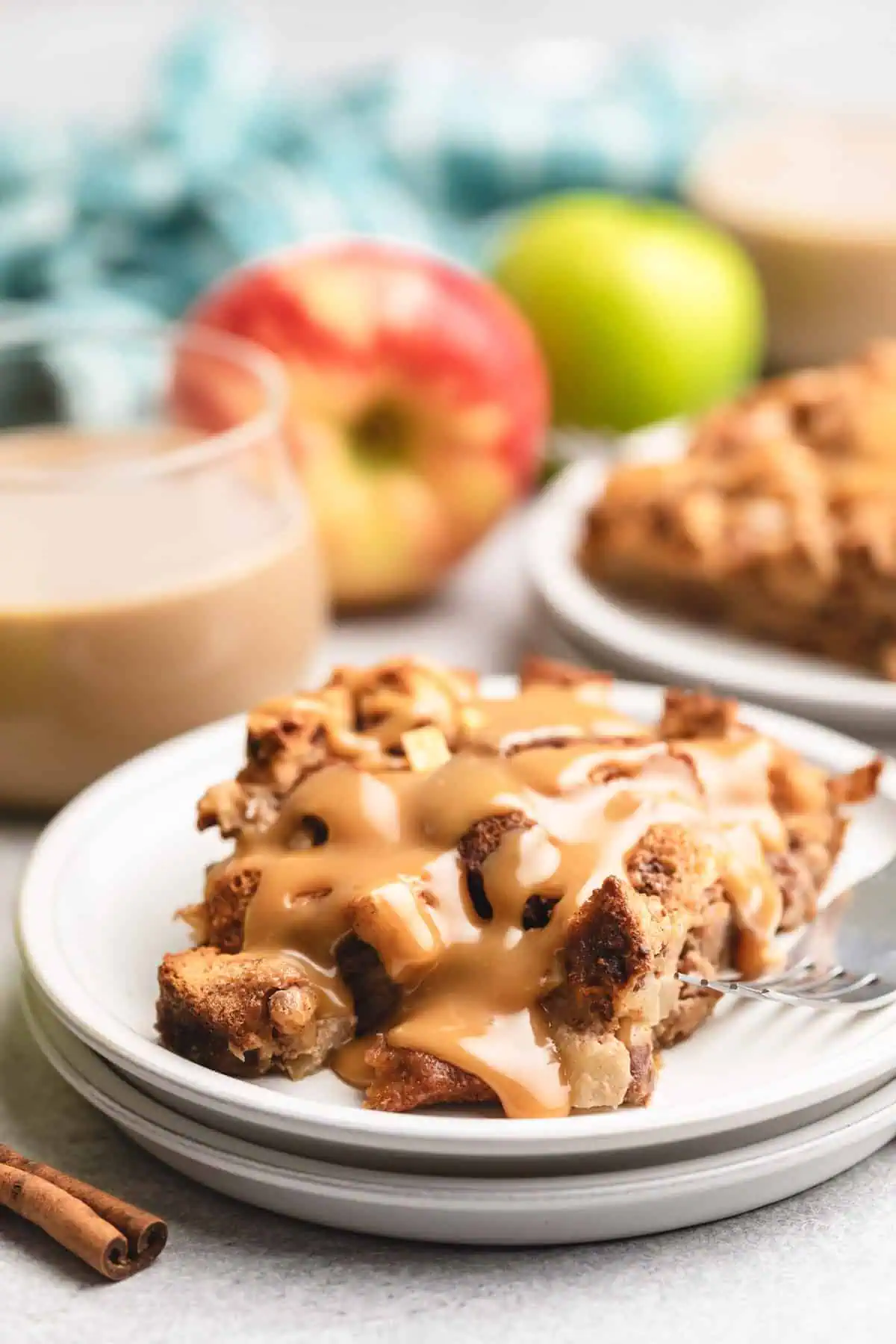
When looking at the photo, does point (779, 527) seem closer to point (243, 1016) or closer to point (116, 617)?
point (116, 617)

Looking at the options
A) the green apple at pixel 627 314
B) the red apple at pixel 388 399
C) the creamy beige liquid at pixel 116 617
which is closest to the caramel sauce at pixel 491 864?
the creamy beige liquid at pixel 116 617

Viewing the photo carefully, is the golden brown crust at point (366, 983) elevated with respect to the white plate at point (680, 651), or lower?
elevated

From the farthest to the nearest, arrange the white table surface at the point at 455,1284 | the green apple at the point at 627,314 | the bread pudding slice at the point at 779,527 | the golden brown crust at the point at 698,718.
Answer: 1. the green apple at the point at 627,314
2. the bread pudding slice at the point at 779,527
3. the golden brown crust at the point at 698,718
4. the white table surface at the point at 455,1284

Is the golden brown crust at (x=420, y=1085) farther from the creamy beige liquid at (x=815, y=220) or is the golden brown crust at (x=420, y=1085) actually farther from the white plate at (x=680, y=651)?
the creamy beige liquid at (x=815, y=220)

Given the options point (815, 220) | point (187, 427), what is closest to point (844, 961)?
point (187, 427)

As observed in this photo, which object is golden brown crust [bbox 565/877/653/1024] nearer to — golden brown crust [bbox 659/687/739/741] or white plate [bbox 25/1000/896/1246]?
white plate [bbox 25/1000/896/1246]
